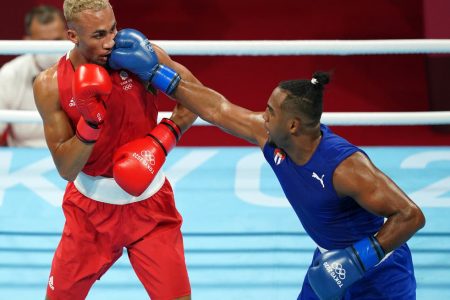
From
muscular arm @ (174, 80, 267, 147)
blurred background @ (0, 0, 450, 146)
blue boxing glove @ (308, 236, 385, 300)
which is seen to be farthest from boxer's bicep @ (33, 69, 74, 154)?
blurred background @ (0, 0, 450, 146)

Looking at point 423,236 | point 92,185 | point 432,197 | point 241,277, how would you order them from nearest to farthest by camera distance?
point 92,185
point 241,277
point 423,236
point 432,197

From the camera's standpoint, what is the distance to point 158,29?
641 cm

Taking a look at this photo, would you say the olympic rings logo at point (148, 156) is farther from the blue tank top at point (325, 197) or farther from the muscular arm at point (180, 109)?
the blue tank top at point (325, 197)

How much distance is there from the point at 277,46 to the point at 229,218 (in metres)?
0.87

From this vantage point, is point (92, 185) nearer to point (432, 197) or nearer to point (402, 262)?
point (402, 262)

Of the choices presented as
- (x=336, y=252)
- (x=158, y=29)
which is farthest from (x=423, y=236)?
(x=158, y=29)

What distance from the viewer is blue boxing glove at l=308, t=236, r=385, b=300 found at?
2.63 m

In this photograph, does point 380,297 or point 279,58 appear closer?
point 380,297

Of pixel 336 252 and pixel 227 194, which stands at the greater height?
pixel 336 252

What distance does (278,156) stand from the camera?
2.81 m

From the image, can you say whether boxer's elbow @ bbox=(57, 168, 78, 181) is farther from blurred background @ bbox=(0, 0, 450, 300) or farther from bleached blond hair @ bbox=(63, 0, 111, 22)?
blurred background @ bbox=(0, 0, 450, 300)

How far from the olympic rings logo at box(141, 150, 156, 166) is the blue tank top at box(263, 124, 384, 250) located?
390 millimetres

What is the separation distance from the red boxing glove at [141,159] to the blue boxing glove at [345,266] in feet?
2.16

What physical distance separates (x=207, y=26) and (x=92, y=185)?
3.64 m
